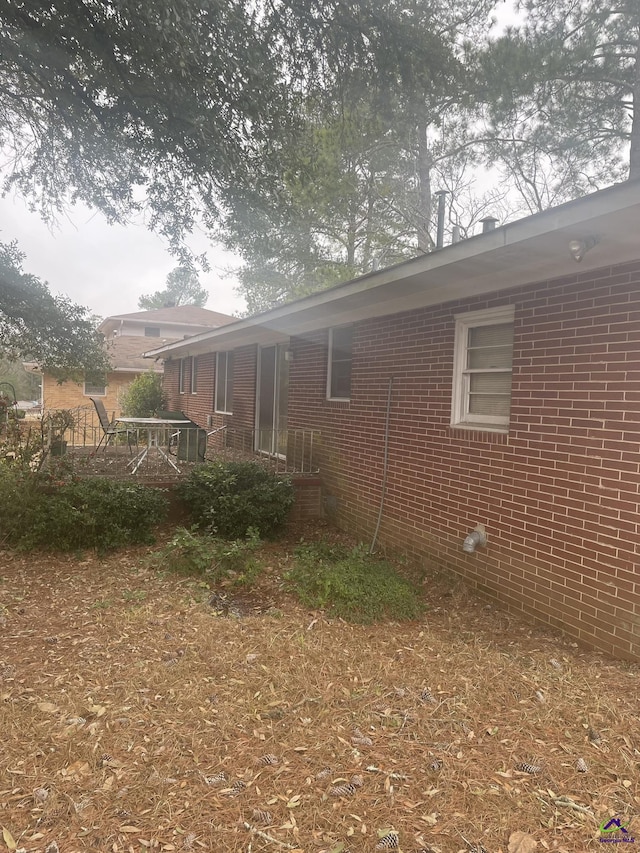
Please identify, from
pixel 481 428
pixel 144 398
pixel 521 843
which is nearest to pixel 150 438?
pixel 481 428

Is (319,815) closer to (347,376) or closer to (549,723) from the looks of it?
(549,723)

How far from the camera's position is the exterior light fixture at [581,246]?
345cm

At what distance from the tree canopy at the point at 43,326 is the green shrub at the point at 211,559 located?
4.81m

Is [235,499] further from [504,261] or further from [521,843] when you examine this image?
[521,843]

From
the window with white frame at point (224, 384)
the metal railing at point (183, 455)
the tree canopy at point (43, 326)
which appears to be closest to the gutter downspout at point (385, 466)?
the metal railing at point (183, 455)

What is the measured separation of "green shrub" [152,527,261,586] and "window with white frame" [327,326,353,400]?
8.53 ft

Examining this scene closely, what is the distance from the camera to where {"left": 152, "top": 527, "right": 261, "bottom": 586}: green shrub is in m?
5.27

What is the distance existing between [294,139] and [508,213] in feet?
44.0

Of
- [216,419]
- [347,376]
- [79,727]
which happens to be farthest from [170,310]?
[79,727]

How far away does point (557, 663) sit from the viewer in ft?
11.8

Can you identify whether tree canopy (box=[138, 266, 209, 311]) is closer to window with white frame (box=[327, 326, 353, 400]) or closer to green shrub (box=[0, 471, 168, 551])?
window with white frame (box=[327, 326, 353, 400])

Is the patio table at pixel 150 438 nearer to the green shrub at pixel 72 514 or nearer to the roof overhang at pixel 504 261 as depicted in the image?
the green shrub at pixel 72 514

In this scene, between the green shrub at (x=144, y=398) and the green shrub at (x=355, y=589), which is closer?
the green shrub at (x=355, y=589)

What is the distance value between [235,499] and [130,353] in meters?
19.2
